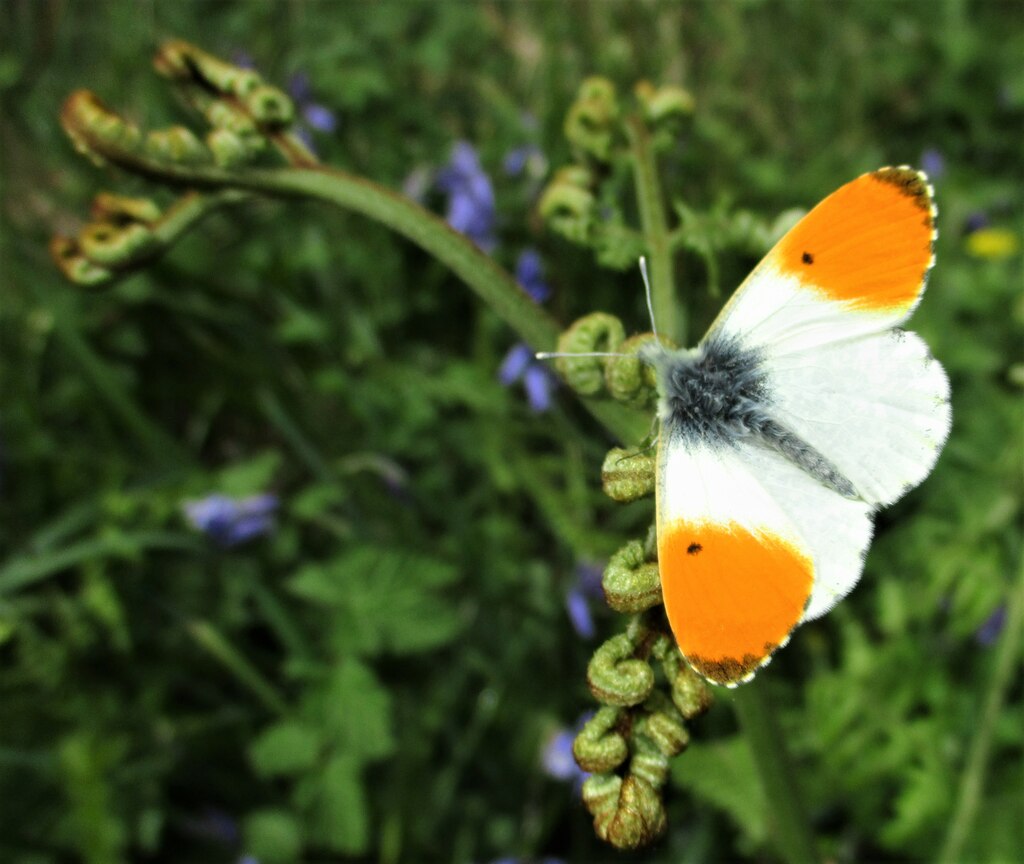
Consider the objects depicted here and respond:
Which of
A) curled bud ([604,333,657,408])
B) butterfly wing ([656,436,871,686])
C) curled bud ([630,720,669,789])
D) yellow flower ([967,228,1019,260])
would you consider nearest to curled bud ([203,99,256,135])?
curled bud ([604,333,657,408])

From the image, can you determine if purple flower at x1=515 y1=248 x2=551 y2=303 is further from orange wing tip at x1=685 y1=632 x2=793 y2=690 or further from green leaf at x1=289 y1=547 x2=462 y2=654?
orange wing tip at x1=685 y1=632 x2=793 y2=690

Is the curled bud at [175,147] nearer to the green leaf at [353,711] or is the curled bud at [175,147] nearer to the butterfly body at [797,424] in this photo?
the butterfly body at [797,424]

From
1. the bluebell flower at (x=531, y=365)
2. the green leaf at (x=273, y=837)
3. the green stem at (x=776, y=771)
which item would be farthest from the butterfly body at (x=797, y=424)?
the green leaf at (x=273, y=837)

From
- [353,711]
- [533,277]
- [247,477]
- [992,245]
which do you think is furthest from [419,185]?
[992,245]

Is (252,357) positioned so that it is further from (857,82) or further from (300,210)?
(857,82)

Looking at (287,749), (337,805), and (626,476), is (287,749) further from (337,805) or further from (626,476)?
(626,476)

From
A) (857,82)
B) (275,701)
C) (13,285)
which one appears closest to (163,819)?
(275,701)
